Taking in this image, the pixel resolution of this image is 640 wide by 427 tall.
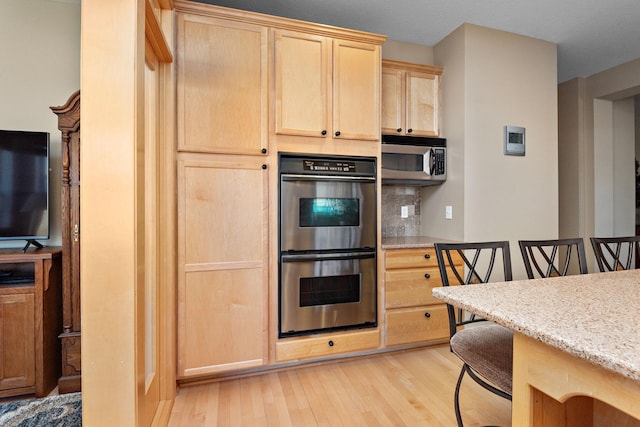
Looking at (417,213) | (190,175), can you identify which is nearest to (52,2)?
(190,175)

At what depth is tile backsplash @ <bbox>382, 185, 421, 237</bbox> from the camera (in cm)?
303

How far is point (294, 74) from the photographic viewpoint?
2.17 meters

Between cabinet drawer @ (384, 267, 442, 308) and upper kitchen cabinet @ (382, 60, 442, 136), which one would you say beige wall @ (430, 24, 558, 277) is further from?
cabinet drawer @ (384, 267, 442, 308)

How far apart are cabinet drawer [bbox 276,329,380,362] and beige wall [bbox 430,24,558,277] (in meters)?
1.16

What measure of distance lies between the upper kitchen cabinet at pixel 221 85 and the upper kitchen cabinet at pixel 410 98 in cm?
111

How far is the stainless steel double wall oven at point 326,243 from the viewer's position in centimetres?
216

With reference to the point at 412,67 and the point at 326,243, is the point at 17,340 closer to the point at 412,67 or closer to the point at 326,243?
the point at 326,243

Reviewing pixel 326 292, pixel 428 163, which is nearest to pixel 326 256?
pixel 326 292

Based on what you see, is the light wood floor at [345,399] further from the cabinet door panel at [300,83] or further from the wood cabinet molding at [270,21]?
the wood cabinet molding at [270,21]

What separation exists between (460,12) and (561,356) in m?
2.66

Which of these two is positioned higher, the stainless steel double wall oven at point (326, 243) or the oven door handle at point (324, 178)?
the oven door handle at point (324, 178)

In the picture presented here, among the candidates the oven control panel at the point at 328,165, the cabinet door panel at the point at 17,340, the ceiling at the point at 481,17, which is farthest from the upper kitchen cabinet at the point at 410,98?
the cabinet door panel at the point at 17,340

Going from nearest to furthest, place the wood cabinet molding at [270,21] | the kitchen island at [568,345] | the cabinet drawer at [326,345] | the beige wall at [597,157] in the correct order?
the kitchen island at [568,345]
the wood cabinet molding at [270,21]
the cabinet drawer at [326,345]
the beige wall at [597,157]

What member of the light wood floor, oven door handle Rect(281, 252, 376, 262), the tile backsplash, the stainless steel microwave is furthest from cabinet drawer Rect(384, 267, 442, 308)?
the stainless steel microwave
